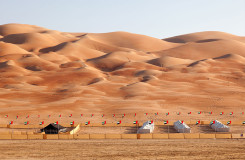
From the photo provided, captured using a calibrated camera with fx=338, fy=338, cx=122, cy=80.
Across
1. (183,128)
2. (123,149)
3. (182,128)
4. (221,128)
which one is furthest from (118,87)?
(123,149)

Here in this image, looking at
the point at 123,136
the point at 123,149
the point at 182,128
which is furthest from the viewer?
the point at 182,128

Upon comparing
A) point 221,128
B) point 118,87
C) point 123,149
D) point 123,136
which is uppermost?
point 118,87

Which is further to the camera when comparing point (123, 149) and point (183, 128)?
point (183, 128)

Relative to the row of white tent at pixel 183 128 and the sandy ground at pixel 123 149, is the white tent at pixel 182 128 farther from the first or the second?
the sandy ground at pixel 123 149

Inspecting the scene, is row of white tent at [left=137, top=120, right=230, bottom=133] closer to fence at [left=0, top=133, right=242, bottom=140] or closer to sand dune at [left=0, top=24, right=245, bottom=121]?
fence at [left=0, top=133, right=242, bottom=140]

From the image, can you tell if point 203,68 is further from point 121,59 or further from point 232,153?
point 232,153

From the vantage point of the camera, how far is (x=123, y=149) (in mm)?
33344

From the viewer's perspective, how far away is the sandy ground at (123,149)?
30109 mm

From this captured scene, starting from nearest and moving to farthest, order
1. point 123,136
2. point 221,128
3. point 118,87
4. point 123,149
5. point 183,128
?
1. point 123,149
2. point 123,136
3. point 183,128
4. point 221,128
5. point 118,87

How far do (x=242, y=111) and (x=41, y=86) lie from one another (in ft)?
207

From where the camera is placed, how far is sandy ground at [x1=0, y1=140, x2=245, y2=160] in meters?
30.1

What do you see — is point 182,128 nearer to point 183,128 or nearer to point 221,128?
point 183,128

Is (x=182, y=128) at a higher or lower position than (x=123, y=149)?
higher

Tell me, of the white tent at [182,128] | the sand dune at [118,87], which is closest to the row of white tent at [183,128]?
the white tent at [182,128]
